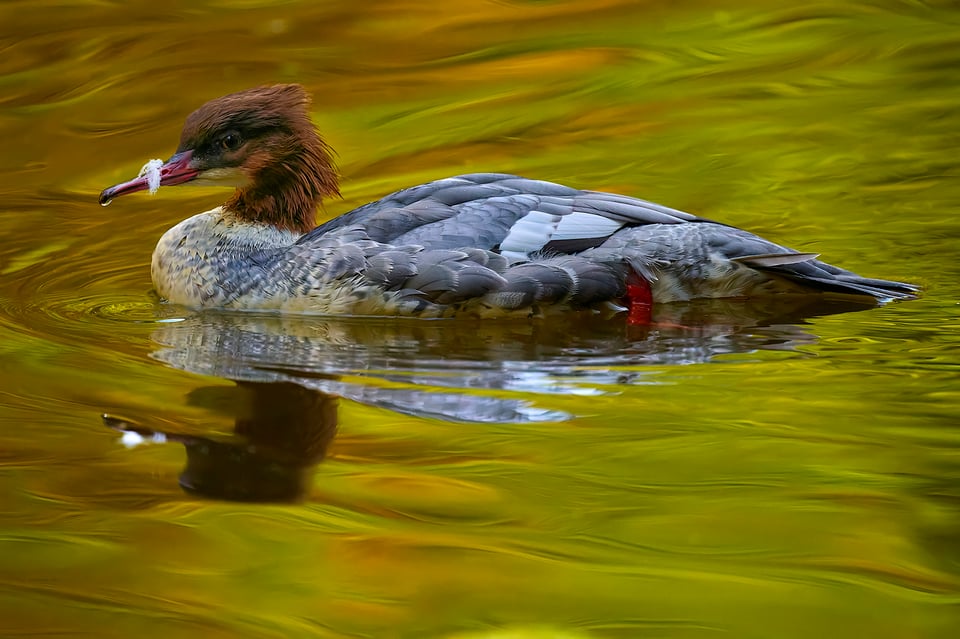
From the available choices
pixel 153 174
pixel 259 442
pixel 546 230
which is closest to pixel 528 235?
pixel 546 230

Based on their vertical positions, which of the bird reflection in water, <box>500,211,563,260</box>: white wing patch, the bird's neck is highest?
the bird's neck

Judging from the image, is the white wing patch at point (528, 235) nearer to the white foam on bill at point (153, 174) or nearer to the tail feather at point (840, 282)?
the tail feather at point (840, 282)

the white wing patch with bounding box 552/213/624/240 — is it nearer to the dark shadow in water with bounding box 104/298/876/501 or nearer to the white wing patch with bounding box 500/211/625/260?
the white wing patch with bounding box 500/211/625/260

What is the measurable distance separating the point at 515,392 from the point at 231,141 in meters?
2.34

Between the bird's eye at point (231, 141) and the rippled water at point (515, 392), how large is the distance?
85 centimetres

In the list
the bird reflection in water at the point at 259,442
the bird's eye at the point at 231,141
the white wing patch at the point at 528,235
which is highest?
the bird's eye at the point at 231,141

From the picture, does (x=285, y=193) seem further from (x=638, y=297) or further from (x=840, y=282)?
(x=840, y=282)

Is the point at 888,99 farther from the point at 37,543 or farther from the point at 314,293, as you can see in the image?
the point at 37,543

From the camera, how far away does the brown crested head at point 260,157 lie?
20.9ft

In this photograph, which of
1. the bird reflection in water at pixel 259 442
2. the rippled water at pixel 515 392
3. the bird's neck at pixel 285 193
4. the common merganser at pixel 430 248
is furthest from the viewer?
the bird's neck at pixel 285 193

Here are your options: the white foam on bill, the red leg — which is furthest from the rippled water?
the white foam on bill

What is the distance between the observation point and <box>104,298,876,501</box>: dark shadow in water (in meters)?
4.36

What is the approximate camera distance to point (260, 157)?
21.3 ft

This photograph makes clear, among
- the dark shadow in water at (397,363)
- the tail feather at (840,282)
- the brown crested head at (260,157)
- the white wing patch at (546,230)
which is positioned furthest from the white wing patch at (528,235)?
the brown crested head at (260,157)
